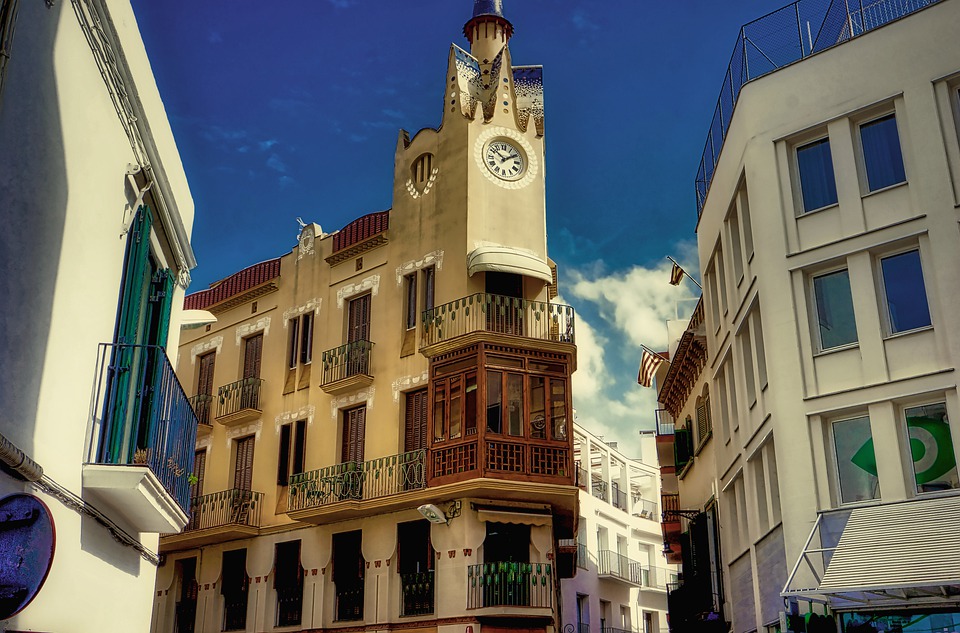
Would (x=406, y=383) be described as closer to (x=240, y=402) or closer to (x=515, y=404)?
(x=515, y=404)

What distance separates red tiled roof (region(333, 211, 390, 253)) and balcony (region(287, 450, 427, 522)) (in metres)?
7.26

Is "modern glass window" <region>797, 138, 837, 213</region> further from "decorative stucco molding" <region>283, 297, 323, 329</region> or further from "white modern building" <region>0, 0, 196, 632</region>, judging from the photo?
"decorative stucco molding" <region>283, 297, 323, 329</region>

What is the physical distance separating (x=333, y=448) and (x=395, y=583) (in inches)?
185

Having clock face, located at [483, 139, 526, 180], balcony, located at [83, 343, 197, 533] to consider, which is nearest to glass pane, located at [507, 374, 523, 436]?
clock face, located at [483, 139, 526, 180]

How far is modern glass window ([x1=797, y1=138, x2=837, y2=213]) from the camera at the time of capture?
20.1 metres

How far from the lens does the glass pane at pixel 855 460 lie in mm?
17969

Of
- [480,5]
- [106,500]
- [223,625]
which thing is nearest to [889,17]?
[480,5]

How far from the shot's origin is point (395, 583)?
25.7 meters

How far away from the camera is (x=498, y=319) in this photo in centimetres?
2627

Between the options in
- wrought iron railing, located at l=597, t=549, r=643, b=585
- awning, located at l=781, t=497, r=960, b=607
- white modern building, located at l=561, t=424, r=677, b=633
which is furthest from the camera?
wrought iron railing, located at l=597, t=549, r=643, b=585

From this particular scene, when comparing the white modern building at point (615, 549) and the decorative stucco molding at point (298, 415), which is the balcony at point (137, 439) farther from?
the white modern building at point (615, 549)

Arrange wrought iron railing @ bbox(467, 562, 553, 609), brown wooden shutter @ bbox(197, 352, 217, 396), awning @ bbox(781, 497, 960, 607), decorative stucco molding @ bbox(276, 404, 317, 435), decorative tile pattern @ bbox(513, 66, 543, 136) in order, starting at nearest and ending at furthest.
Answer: awning @ bbox(781, 497, 960, 607) → wrought iron railing @ bbox(467, 562, 553, 609) → decorative stucco molding @ bbox(276, 404, 317, 435) → decorative tile pattern @ bbox(513, 66, 543, 136) → brown wooden shutter @ bbox(197, 352, 217, 396)

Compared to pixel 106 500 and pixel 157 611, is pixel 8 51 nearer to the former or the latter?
pixel 106 500

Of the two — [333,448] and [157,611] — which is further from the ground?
[333,448]
